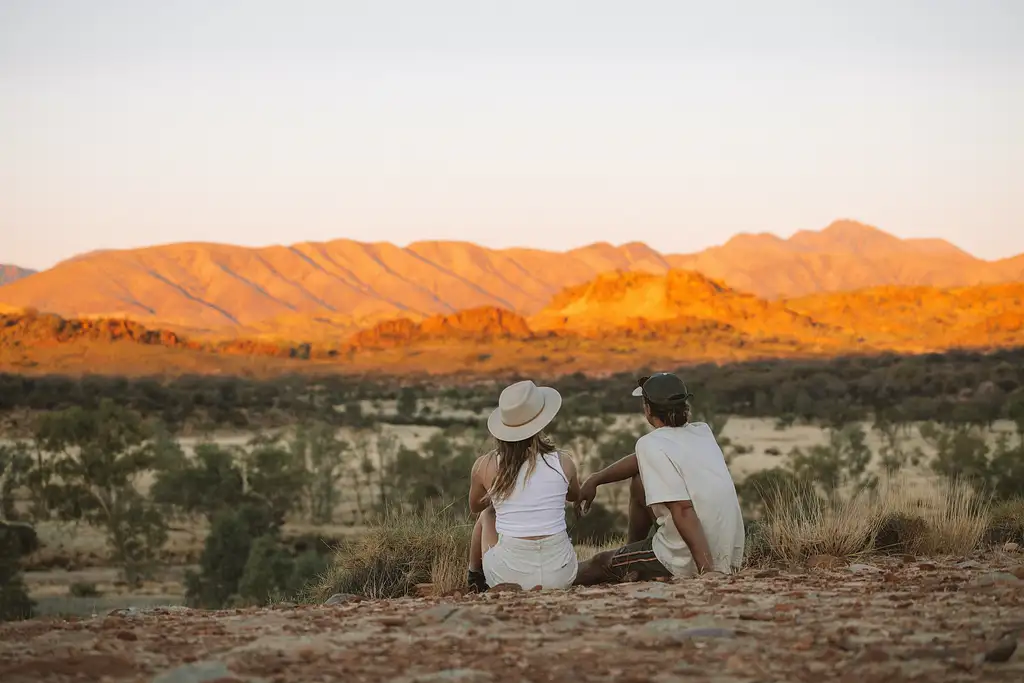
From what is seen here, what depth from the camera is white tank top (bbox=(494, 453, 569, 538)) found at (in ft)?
24.8

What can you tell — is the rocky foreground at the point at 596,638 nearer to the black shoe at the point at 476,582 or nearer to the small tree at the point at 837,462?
the black shoe at the point at 476,582

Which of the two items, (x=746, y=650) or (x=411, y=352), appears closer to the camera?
(x=746, y=650)

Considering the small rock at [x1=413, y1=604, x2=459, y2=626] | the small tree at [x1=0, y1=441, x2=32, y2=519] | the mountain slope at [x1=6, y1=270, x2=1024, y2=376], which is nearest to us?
the small rock at [x1=413, y1=604, x2=459, y2=626]

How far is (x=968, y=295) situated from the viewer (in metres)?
104

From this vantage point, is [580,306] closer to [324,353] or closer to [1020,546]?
[324,353]

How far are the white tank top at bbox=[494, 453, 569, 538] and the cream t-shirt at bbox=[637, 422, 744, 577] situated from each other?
0.56m

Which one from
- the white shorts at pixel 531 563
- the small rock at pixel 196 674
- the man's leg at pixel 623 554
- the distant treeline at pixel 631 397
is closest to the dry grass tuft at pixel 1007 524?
the man's leg at pixel 623 554

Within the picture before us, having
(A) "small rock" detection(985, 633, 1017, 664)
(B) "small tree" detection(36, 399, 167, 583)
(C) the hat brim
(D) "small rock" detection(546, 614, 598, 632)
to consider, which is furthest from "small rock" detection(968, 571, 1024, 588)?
(B) "small tree" detection(36, 399, 167, 583)

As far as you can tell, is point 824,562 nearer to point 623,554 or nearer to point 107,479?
point 623,554

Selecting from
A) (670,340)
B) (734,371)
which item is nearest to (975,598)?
(734,371)

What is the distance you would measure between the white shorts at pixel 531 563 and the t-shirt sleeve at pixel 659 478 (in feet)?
2.36

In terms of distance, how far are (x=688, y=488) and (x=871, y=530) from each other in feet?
6.84

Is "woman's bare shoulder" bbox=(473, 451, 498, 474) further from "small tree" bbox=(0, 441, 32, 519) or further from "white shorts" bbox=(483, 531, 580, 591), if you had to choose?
"small tree" bbox=(0, 441, 32, 519)

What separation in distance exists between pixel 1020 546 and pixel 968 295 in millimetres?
101042
